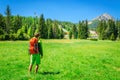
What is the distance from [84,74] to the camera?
608 inches

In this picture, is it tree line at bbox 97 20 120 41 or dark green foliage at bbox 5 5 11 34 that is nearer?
dark green foliage at bbox 5 5 11 34

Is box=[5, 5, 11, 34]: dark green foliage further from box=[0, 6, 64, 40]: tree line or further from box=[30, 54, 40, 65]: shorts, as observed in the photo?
box=[30, 54, 40, 65]: shorts

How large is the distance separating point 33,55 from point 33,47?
0.51 m

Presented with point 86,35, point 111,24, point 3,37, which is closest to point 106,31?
point 111,24

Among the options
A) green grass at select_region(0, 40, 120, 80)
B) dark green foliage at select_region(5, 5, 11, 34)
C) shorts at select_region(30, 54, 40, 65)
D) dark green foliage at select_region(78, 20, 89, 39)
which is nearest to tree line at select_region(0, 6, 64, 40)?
dark green foliage at select_region(5, 5, 11, 34)

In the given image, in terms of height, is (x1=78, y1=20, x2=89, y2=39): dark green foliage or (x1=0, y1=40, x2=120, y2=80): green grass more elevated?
(x1=78, y1=20, x2=89, y2=39): dark green foliage

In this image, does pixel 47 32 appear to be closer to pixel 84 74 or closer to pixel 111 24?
pixel 111 24

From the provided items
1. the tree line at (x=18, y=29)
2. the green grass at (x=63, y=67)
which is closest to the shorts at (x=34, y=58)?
the green grass at (x=63, y=67)

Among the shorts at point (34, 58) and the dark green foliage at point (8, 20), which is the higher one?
the dark green foliage at point (8, 20)

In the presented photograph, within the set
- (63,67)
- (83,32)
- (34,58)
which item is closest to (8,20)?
(83,32)

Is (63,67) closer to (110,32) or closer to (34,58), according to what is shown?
(34,58)

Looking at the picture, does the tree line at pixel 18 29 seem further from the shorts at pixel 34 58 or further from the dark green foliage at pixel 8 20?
the shorts at pixel 34 58

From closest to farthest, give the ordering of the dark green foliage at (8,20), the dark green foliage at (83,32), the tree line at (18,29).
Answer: the tree line at (18,29), the dark green foliage at (8,20), the dark green foliage at (83,32)

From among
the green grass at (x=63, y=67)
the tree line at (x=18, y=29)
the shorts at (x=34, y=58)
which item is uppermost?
the tree line at (x=18, y=29)
